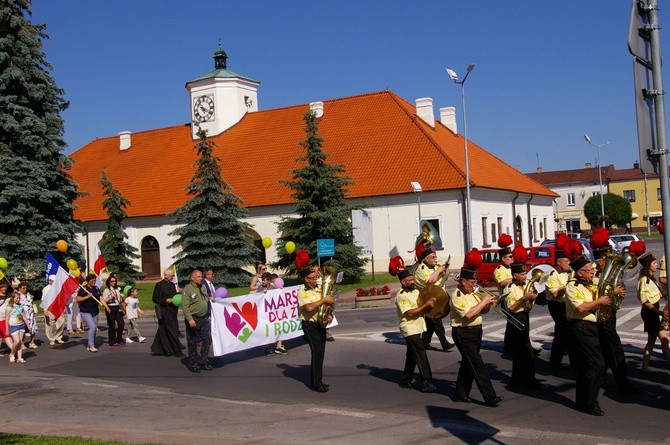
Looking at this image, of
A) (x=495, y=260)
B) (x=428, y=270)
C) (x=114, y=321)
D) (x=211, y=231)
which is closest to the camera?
(x=428, y=270)

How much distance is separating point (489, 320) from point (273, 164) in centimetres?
3079

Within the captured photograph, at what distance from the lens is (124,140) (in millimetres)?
58062

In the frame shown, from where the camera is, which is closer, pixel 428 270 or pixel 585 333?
pixel 585 333

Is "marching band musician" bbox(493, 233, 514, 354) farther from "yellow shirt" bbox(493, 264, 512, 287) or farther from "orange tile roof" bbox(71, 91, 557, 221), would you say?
"orange tile roof" bbox(71, 91, 557, 221)

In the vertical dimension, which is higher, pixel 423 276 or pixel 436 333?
pixel 423 276

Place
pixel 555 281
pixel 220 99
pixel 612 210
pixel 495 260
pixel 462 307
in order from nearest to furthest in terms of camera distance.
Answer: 1. pixel 462 307
2. pixel 555 281
3. pixel 495 260
4. pixel 220 99
5. pixel 612 210

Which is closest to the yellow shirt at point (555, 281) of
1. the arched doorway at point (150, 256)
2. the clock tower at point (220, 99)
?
the arched doorway at point (150, 256)

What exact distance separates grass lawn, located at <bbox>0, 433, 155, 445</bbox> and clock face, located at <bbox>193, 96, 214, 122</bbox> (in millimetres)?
47235

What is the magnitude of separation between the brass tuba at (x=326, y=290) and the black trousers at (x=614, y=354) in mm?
3671

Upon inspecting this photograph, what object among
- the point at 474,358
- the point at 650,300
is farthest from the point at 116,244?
the point at 474,358

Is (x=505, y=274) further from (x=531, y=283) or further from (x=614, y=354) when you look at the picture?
(x=614, y=354)

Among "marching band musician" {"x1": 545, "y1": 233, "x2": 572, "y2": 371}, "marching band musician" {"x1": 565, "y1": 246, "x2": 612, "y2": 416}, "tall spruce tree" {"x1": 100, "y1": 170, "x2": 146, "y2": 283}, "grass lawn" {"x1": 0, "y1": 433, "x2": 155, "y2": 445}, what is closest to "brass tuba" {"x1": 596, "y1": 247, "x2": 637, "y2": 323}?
"marching band musician" {"x1": 565, "y1": 246, "x2": 612, "y2": 416}

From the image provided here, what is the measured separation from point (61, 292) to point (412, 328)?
9932mm

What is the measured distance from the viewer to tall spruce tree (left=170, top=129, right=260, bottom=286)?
37.5 metres
